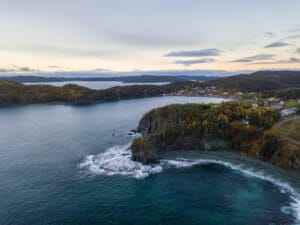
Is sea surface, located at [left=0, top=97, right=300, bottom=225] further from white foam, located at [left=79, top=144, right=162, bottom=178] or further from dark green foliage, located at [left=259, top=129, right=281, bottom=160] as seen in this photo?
dark green foliage, located at [left=259, top=129, right=281, bottom=160]

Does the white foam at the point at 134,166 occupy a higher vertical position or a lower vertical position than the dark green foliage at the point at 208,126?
lower

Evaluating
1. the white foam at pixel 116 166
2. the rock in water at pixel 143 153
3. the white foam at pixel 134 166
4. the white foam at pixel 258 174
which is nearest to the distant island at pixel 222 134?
the rock in water at pixel 143 153

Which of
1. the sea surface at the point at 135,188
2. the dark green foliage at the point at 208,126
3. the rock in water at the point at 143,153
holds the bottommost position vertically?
the sea surface at the point at 135,188

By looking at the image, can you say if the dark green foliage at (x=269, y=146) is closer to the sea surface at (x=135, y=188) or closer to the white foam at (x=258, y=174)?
the sea surface at (x=135, y=188)

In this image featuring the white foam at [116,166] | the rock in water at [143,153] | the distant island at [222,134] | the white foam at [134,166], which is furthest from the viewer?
the distant island at [222,134]

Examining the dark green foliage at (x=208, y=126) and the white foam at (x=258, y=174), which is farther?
the dark green foliage at (x=208, y=126)

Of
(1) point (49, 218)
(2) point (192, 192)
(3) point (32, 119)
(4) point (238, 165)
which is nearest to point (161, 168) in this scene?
(2) point (192, 192)

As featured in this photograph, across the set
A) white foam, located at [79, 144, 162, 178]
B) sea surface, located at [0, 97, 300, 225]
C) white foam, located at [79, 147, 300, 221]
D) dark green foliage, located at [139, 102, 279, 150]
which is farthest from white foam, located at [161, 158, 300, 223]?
dark green foliage, located at [139, 102, 279, 150]
